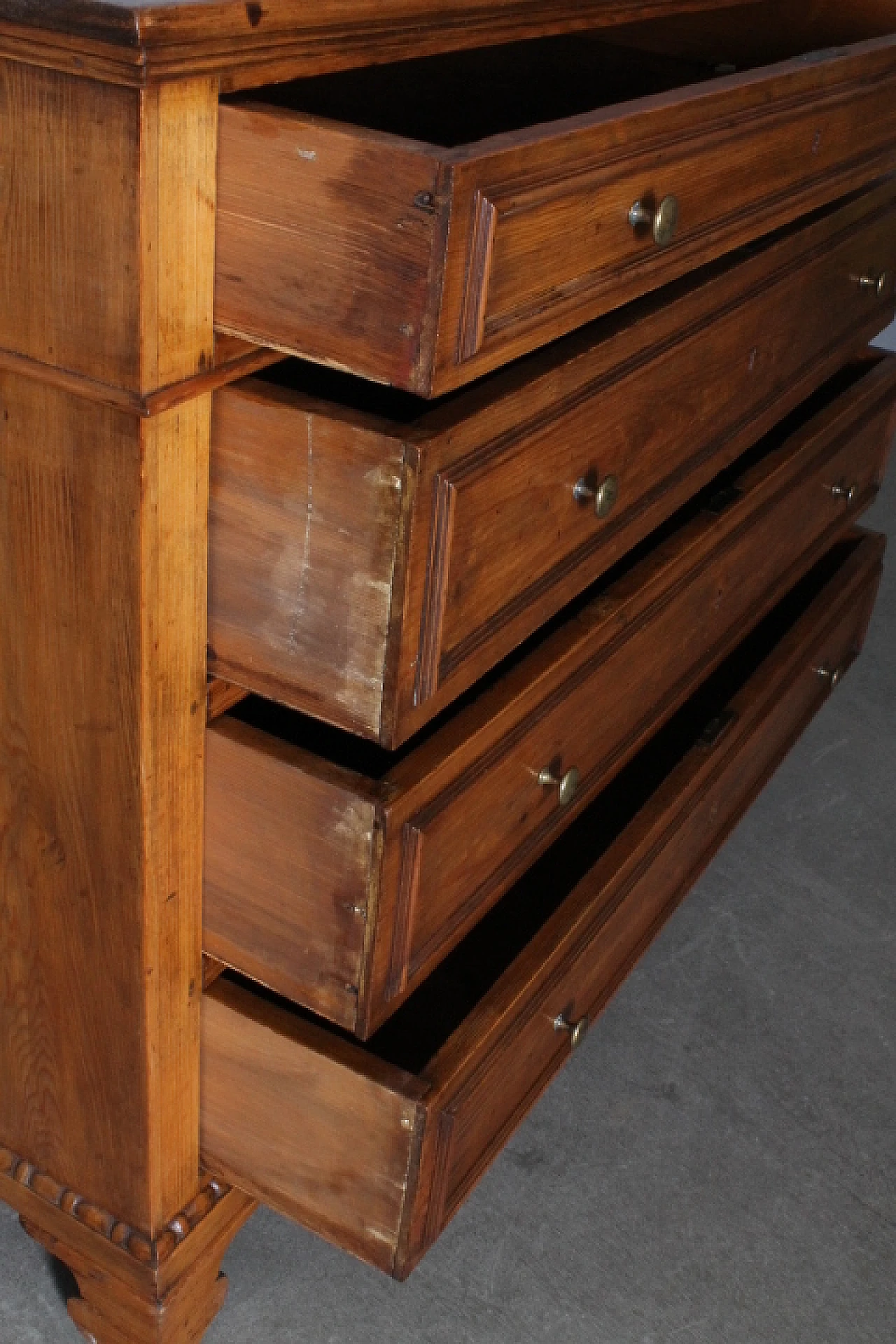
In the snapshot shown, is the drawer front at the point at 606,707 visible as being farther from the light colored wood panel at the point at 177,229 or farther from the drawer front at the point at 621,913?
the light colored wood panel at the point at 177,229

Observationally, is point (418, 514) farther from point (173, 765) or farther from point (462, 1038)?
point (462, 1038)

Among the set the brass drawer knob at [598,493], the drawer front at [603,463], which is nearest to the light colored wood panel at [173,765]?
the drawer front at [603,463]

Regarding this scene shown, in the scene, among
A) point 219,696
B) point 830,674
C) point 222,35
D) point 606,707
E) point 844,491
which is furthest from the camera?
point 830,674

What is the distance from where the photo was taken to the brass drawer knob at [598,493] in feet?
2.87

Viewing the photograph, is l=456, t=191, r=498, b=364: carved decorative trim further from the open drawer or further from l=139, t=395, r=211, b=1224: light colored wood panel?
the open drawer

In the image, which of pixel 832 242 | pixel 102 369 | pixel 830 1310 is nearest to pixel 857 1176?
pixel 830 1310

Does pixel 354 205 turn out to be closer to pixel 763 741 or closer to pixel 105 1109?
pixel 105 1109

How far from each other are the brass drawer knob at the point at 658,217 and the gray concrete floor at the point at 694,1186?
71 centimetres

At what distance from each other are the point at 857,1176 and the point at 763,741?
427 millimetres

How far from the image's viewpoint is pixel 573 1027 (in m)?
1.06

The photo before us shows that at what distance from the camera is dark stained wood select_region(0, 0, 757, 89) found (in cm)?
56

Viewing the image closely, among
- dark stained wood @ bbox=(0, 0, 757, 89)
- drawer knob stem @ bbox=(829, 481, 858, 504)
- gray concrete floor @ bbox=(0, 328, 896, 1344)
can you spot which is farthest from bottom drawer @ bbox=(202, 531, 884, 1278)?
dark stained wood @ bbox=(0, 0, 757, 89)

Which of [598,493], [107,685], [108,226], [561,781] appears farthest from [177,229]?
[561,781]

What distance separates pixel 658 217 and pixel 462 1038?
0.49 metres
